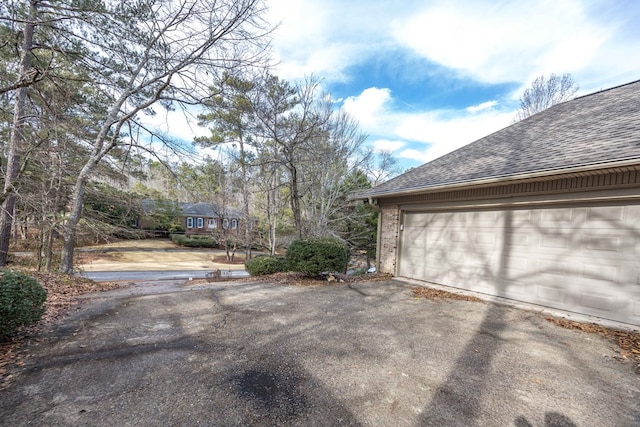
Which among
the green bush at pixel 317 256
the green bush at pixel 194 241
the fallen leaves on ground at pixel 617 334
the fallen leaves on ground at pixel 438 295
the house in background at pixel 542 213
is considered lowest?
the green bush at pixel 194 241

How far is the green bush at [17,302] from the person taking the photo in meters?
3.03

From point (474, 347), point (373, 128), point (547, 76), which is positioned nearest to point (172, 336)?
point (474, 347)

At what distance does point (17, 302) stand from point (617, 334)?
25.1ft

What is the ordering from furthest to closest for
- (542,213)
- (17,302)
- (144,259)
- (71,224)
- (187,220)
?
(187,220) < (144,259) < (71,224) < (542,213) < (17,302)

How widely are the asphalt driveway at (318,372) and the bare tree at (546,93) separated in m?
19.3

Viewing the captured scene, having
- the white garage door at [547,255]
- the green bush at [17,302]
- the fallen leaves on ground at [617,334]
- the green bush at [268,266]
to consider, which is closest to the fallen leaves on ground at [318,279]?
the green bush at [268,266]

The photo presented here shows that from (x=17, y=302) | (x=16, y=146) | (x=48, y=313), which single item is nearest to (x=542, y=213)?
(x=17, y=302)

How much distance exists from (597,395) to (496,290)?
3.36m

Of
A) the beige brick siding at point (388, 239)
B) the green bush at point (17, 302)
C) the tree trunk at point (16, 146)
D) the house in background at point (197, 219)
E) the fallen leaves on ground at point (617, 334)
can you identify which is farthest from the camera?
the house in background at point (197, 219)

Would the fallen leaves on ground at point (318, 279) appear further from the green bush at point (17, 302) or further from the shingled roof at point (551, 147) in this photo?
the green bush at point (17, 302)

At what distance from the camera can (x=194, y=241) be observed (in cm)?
2858

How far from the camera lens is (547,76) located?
1755 centimetres

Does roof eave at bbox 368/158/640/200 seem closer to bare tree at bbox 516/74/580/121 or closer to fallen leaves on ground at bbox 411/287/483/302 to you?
fallen leaves on ground at bbox 411/287/483/302

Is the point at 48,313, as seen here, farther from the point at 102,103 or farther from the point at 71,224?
the point at 102,103
